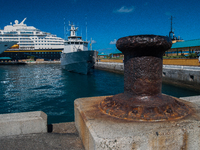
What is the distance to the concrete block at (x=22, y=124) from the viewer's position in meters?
2.42

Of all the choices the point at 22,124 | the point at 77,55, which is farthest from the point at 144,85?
the point at 77,55

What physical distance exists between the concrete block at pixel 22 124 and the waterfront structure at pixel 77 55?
2374 centimetres

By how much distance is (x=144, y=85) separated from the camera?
217cm

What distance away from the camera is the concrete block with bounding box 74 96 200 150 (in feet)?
5.15

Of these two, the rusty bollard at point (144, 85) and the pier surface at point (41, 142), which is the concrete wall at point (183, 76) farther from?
the pier surface at point (41, 142)

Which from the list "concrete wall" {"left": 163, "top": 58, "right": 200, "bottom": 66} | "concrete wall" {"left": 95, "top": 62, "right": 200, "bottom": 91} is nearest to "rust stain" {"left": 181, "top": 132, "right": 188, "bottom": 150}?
"concrete wall" {"left": 95, "top": 62, "right": 200, "bottom": 91}

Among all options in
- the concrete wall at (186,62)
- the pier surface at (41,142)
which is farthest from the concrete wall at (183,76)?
the pier surface at (41,142)

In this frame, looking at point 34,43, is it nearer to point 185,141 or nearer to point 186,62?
point 186,62

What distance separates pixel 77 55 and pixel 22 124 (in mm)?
25196

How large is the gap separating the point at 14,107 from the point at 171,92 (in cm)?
1056

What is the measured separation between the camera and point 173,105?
2.18m

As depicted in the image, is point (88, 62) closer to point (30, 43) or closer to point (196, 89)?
point (196, 89)

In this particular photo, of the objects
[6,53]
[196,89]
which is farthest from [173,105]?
[6,53]

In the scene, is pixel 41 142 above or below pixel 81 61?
below
